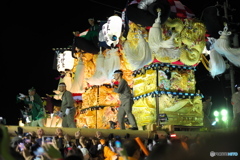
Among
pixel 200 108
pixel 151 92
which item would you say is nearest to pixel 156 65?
pixel 151 92

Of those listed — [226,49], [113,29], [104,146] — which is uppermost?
[113,29]

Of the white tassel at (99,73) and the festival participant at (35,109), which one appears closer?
the festival participant at (35,109)

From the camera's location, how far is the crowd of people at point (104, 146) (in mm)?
4844

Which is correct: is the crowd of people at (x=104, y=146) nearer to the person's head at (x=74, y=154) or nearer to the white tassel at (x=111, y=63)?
the person's head at (x=74, y=154)

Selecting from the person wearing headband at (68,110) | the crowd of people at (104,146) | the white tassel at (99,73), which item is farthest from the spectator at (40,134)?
the white tassel at (99,73)

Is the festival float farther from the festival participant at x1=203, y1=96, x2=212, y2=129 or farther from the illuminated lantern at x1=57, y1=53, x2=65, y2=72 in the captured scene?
the illuminated lantern at x1=57, y1=53, x2=65, y2=72

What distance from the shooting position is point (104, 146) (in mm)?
10891

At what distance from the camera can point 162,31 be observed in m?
15.9

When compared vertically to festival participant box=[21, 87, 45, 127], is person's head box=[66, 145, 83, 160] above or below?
below

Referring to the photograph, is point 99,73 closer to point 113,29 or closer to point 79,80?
point 79,80

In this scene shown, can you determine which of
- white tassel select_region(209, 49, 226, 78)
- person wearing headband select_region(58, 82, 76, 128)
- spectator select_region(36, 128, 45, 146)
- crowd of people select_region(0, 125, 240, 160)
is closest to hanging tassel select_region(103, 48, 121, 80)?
person wearing headband select_region(58, 82, 76, 128)

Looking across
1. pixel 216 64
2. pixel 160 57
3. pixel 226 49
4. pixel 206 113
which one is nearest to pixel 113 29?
pixel 160 57

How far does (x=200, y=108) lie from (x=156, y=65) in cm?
231

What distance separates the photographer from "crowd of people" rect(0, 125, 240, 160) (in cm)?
484
